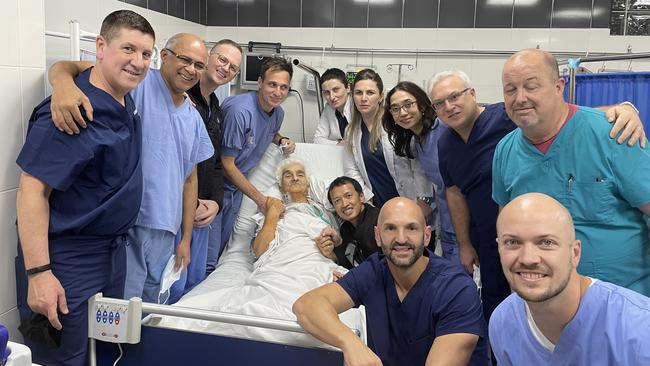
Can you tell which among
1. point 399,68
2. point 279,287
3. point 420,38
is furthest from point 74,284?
point 420,38

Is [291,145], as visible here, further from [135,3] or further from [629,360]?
[629,360]

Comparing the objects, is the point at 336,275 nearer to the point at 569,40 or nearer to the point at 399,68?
the point at 399,68

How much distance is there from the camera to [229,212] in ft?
11.2

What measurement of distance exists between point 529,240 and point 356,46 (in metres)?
3.89

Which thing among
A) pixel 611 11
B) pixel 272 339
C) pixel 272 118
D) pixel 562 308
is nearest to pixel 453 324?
pixel 562 308

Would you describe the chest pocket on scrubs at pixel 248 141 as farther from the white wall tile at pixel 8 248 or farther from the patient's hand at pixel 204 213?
the white wall tile at pixel 8 248

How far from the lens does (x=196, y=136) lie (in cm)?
248

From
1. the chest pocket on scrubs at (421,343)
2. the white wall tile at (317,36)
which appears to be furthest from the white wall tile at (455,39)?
the chest pocket on scrubs at (421,343)

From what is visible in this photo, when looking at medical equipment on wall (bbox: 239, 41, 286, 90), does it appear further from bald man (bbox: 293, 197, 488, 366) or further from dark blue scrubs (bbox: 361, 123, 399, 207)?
bald man (bbox: 293, 197, 488, 366)

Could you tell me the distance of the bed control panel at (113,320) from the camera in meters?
1.91

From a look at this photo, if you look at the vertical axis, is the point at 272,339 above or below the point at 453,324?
below

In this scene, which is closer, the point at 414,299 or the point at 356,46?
the point at 414,299

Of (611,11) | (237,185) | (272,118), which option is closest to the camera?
(237,185)

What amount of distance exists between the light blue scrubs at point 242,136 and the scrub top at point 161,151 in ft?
2.35
